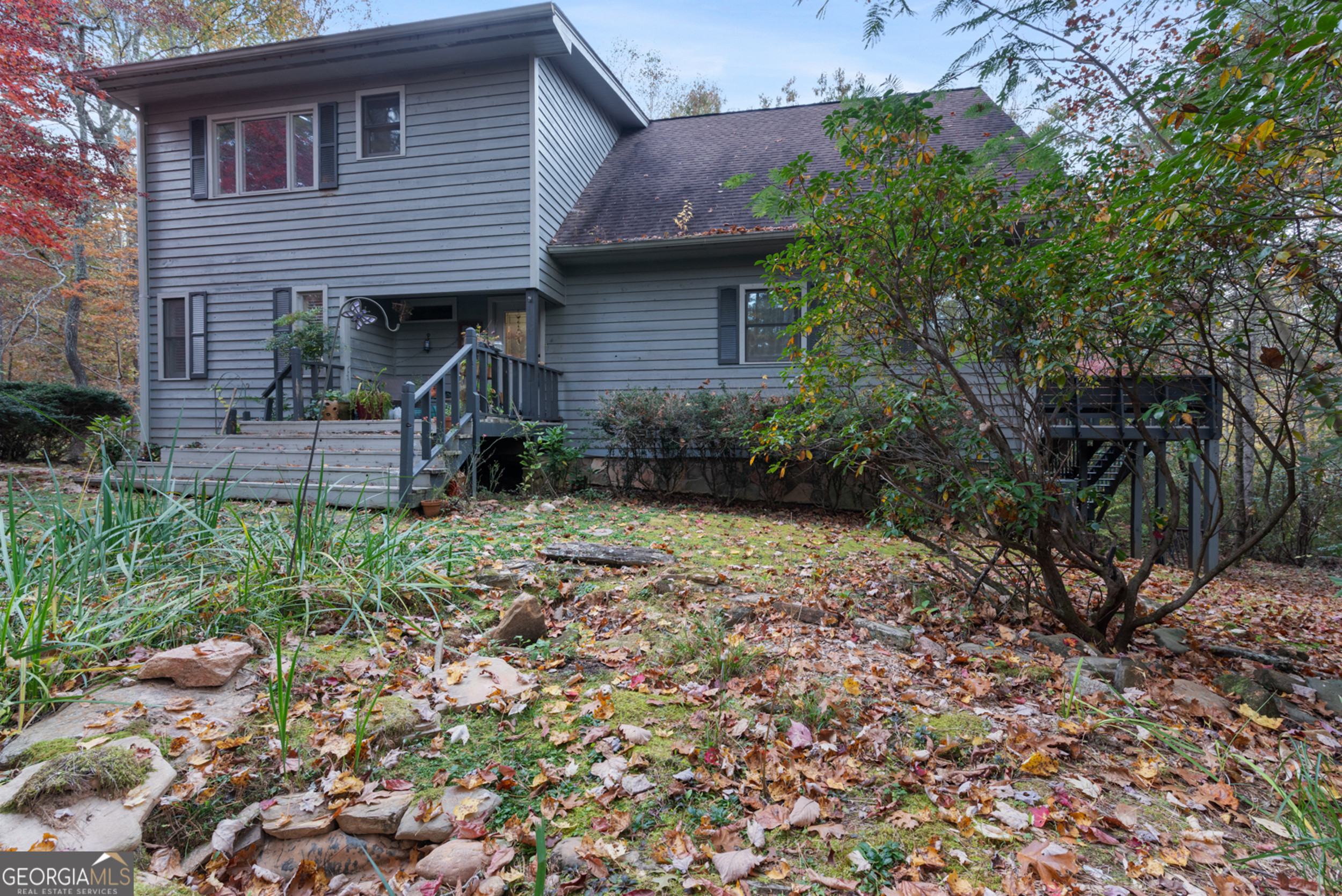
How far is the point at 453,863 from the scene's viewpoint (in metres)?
1.63

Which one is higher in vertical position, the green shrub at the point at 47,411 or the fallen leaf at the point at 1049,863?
the green shrub at the point at 47,411

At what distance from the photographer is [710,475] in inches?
366

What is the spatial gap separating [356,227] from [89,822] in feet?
31.6

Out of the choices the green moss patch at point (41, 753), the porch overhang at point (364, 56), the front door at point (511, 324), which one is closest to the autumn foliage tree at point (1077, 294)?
the green moss patch at point (41, 753)

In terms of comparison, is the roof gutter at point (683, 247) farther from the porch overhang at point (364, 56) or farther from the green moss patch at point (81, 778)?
Result: the green moss patch at point (81, 778)

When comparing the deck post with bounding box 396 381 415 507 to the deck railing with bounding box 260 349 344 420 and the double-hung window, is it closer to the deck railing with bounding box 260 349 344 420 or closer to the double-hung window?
the deck railing with bounding box 260 349 344 420

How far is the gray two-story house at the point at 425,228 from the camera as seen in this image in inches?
355

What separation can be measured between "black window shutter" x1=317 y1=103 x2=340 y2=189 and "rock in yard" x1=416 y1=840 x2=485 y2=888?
34.2ft

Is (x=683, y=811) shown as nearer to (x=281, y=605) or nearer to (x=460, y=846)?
(x=460, y=846)

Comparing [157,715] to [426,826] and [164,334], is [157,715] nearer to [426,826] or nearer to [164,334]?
[426,826]

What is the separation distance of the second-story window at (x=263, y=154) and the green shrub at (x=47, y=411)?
4197mm

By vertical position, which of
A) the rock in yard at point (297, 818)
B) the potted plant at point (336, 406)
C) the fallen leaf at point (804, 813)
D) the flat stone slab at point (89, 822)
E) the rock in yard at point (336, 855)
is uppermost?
the potted plant at point (336, 406)

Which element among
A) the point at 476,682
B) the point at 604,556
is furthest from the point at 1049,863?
the point at 604,556

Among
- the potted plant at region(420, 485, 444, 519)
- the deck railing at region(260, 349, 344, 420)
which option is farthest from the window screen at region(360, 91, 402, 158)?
the potted plant at region(420, 485, 444, 519)
